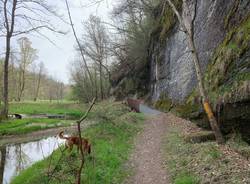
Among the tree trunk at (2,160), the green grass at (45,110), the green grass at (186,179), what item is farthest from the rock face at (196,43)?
the green grass at (45,110)

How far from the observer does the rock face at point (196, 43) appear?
44.8ft

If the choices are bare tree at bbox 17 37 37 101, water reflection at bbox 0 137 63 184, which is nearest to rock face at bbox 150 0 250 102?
water reflection at bbox 0 137 63 184

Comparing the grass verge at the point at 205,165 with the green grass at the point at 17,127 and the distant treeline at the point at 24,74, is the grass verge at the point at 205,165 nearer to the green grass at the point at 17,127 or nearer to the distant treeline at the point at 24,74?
the green grass at the point at 17,127

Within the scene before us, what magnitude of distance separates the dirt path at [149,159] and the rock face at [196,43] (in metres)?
4.37

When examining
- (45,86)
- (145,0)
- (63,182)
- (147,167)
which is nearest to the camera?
(63,182)

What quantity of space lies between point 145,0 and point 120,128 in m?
21.2

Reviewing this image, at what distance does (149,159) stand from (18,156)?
8.81m

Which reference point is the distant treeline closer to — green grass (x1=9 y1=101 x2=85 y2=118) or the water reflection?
green grass (x1=9 y1=101 x2=85 y2=118)

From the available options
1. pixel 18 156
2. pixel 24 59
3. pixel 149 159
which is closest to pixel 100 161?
pixel 149 159

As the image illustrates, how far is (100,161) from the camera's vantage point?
970 cm

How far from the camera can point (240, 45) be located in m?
10.8

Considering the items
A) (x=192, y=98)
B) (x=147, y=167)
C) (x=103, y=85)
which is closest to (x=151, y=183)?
(x=147, y=167)

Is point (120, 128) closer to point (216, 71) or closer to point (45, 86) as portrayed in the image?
point (216, 71)

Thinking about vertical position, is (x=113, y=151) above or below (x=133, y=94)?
below
